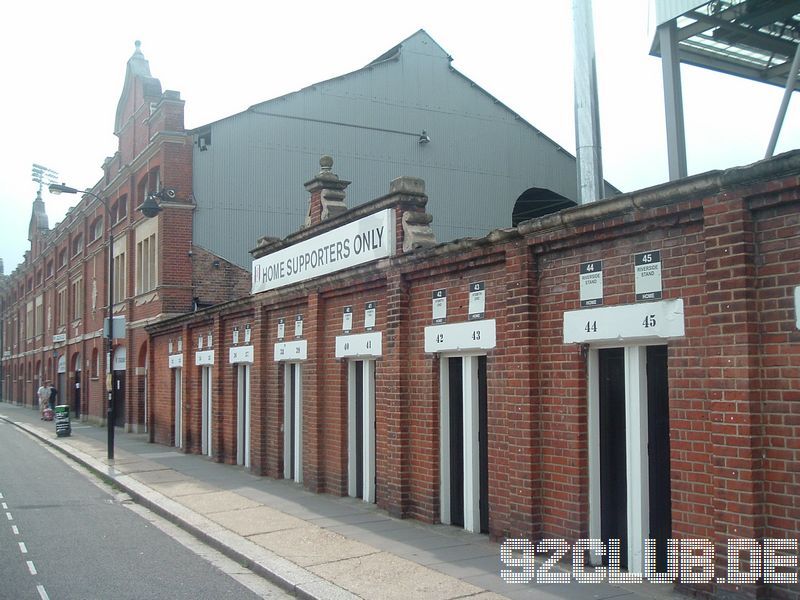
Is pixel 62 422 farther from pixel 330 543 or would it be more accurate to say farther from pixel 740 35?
pixel 740 35

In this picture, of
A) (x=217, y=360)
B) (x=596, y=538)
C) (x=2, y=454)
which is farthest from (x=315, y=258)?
(x=2, y=454)

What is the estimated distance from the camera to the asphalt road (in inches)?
301

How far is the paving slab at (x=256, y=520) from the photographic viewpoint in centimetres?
1023

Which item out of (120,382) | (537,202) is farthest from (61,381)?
(537,202)

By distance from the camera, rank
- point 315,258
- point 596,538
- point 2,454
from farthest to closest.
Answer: point 2,454
point 315,258
point 596,538

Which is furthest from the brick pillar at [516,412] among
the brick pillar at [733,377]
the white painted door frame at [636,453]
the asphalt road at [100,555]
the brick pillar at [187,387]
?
the brick pillar at [187,387]

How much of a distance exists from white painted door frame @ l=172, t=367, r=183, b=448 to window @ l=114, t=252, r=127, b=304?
10.2 meters

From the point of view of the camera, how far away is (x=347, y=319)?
12.4 m

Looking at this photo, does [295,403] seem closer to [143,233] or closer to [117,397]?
[143,233]

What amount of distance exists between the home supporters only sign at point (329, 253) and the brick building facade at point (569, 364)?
0.05 meters

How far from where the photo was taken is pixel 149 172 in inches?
1097

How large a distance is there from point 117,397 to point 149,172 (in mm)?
9618

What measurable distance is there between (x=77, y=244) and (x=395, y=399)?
35.7 m

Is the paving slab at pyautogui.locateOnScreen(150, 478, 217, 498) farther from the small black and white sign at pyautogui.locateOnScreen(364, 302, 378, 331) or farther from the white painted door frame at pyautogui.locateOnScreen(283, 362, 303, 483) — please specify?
the small black and white sign at pyautogui.locateOnScreen(364, 302, 378, 331)
